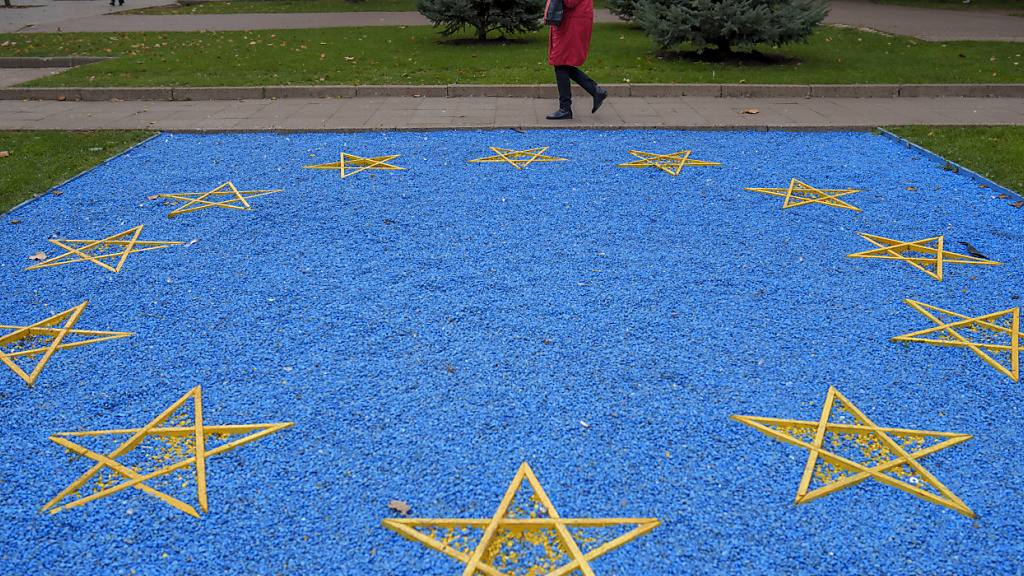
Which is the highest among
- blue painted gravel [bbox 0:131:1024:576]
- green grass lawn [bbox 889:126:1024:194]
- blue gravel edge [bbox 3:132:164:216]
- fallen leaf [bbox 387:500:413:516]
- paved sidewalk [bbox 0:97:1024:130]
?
paved sidewalk [bbox 0:97:1024:130]

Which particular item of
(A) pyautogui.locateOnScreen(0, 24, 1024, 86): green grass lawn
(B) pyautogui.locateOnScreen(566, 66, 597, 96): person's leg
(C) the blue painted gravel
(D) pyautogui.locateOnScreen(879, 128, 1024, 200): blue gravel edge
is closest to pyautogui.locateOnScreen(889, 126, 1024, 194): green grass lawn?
(D) pyautogui.locateOnScreen(879, 128, 1024, 200): blue gravel edge

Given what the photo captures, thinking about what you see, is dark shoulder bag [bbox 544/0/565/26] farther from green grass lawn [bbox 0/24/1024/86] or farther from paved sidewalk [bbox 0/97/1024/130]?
green grass lawn [bbox 0/24/1024/86]

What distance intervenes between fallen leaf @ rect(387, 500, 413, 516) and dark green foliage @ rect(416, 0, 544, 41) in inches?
526

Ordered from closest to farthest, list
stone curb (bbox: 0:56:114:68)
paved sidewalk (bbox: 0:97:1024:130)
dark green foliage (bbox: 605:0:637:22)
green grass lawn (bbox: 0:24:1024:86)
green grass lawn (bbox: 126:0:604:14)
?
paved sidewalk (bbox: 0:97:1024:130) < green grass lawn (bbox: 0:24:1024:86) < stone curb (bbox: 0:56:114:68) < dark green foliage (bbox: 605:0:637:22) < green grass lawn (bbox: 126:0:604:14)

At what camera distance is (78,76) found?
39.7ft

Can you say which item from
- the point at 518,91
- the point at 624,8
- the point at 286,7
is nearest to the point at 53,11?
the point at 286,7

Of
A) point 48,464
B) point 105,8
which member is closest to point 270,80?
point 48,464

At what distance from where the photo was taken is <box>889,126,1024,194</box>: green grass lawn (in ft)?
23.6

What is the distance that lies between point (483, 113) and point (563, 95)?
1160 mm

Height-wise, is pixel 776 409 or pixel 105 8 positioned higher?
pixel 105 8

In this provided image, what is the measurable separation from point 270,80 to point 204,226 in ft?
21.3

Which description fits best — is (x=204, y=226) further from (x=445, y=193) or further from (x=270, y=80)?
(x=270, y=80)

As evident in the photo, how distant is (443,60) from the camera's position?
536 inches

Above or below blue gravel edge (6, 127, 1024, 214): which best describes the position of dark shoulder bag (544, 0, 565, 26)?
above
